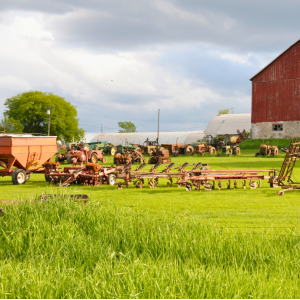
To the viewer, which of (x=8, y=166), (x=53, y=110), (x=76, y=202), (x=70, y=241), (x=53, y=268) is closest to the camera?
(x=53, y=268)

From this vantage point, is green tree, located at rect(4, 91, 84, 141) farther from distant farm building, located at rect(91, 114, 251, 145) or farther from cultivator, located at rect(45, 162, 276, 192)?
cultivator, located at rect(45, 162, 276, 192)

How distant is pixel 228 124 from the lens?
2571 inches

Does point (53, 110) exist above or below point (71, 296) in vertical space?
above

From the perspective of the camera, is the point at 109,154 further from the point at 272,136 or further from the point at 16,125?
the point at 16,125

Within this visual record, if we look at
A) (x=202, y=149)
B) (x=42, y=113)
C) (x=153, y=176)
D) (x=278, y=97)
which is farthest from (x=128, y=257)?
(x=42, y=113)

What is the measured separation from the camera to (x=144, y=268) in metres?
4.30

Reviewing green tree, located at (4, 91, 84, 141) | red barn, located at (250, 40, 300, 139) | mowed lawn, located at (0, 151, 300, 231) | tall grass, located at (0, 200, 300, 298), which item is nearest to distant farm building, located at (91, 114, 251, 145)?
green tree, located at (4, 91, 84, 141)

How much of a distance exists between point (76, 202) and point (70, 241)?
1720mm

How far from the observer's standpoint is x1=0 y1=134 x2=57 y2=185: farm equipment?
1566cm

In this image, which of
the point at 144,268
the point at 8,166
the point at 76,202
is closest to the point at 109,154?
the point at 8,166

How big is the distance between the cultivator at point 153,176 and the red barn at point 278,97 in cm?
3004

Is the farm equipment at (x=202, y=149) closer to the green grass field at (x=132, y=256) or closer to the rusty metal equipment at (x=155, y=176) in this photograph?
the rusty metal equipment at (x=155, y=176)

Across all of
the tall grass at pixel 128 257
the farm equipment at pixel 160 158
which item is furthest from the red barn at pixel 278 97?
the tall grass at pixel 128 257

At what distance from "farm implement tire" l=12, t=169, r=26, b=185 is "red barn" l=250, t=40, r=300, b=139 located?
33.4 metres
